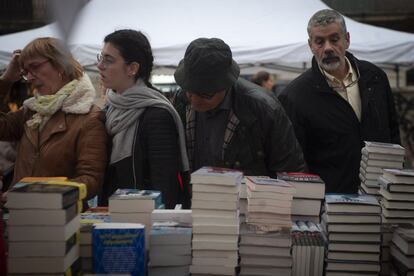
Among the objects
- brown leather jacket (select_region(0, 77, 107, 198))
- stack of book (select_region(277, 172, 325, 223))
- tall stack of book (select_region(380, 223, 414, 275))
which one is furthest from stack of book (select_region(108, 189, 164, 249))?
tall stack of book (select_region(380, 223, 414, 275))

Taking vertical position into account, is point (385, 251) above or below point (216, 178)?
below

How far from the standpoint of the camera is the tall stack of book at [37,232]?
68.7 inches

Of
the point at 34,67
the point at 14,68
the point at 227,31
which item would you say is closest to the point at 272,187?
the point at 34,67

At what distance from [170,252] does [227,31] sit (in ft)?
16.5

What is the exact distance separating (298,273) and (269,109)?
A: 94 cm

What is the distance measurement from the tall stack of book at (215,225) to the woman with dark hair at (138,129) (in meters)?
0.64

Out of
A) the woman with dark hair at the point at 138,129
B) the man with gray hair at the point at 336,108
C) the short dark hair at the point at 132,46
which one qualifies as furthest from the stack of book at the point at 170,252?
the man with gray hair at the point at 336,108

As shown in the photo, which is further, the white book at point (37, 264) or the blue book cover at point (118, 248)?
the blue book cover at point (118, 248)

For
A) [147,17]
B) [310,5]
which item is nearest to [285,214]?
[147,17]

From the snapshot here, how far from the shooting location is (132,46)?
2.77m

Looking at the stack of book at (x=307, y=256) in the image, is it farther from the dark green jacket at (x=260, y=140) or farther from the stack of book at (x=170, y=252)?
the dark green jacket at (x=260, y=140)

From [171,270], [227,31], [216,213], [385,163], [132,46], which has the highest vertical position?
[227,31]

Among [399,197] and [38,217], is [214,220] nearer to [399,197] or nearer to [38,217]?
[38,217]

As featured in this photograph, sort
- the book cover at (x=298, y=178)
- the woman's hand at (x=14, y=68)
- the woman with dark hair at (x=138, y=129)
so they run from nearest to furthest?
the book cover at (x=298, y=178), the woman with dark hair at (x=138, y=129), the woman's hand at (x=14, y=68)
